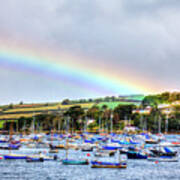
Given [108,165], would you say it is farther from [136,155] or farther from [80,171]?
[136,155]

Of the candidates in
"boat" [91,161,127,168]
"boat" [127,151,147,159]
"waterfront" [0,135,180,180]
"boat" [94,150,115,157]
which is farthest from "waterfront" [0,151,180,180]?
"boat" [94,150,115,157]

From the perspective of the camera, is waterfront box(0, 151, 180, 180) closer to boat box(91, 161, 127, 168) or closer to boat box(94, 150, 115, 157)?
boat box(91, 161, 127, 168)

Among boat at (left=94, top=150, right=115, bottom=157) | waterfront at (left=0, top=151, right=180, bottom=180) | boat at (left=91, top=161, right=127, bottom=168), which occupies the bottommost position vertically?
waterfront at (left=0, top=151, right=180, bottom=180)

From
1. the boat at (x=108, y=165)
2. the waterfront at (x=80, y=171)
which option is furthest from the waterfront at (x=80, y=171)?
the boat at (x=108, y=165)

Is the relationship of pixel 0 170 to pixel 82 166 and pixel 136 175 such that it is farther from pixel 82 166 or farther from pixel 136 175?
pixel 136 175

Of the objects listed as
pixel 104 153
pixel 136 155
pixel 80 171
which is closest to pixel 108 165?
pixel 80 171

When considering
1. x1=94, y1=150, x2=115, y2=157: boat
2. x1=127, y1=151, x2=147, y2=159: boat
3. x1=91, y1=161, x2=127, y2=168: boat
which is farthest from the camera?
x1=94, y1=150, x2=115, y2=157: boat

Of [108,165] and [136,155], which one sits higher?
[136,155]

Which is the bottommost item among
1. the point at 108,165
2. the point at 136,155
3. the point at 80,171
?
the point at 80,171

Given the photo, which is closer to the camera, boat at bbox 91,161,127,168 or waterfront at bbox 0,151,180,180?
waterfront at bbox 0,151,180,180

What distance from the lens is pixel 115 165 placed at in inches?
3898

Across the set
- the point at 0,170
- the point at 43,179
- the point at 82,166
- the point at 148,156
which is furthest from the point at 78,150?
the point at 43,179

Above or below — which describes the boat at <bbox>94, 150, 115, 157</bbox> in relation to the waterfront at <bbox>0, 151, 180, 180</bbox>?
above

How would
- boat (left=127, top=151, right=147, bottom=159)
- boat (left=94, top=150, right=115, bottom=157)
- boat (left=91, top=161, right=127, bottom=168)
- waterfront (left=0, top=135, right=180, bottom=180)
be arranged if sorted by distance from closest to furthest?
waterfront (left=0, top=135, right=180, bottom=180) < boat (left=91, top=161, right=127, bottom=168) < boat (left=127, top=151, right=147, bottom=159) < boat (left=94, top=150, right=115, bottom=157)
